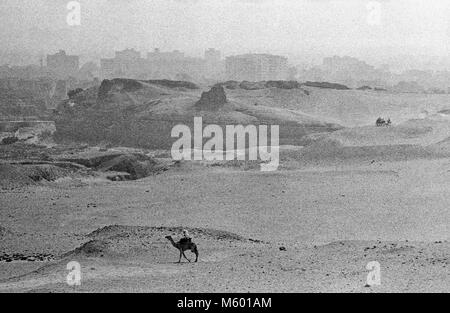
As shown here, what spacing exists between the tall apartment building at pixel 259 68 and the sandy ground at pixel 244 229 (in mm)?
75043

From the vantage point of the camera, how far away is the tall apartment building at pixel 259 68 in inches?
3836

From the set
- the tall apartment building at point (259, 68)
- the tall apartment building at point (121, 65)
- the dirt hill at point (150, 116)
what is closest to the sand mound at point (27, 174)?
the dirt hill at point (150, 116)

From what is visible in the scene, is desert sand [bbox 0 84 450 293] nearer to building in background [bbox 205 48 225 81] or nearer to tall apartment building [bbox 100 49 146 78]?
tall apartment building [bbox 100 49 146 78]

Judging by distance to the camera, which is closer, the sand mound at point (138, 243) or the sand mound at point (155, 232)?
the sand mound at point (138, 243)

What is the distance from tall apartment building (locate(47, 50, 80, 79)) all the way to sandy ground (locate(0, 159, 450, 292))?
9415cm

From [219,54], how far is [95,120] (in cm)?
12048

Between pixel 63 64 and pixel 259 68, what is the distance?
3696cm

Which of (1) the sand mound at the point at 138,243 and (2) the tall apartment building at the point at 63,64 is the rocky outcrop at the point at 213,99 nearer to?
(1) the sand mound at the point at 138,243

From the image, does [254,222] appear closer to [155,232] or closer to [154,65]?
[155,232]

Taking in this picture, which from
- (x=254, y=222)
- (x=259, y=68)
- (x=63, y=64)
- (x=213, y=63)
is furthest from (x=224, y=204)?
(x=213, y=63)

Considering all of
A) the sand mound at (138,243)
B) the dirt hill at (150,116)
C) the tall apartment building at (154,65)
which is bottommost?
the dirt hill at (150,116)

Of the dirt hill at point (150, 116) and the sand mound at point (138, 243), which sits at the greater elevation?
the sand mound at point (138, 243)

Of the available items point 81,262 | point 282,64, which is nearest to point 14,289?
point 81,262

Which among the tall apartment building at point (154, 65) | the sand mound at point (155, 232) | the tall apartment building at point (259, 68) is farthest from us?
the tall apartment building at point (154, 65)
